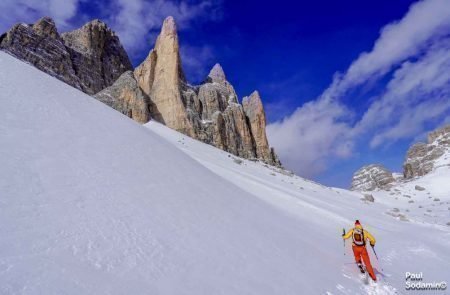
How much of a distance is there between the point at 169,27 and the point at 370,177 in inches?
2565

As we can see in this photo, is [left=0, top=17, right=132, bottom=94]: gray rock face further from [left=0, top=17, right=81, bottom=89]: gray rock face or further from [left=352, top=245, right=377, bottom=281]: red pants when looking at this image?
[left=352, top=245, right=377, bottom=281]: red pants

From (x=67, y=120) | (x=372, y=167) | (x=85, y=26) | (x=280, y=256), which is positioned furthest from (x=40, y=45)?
(x=372, y=167)

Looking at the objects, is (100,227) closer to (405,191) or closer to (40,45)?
(405,191)

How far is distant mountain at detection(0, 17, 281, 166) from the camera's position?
64375mm

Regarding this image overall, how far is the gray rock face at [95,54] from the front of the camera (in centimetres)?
7575

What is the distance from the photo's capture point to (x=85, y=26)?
84.3 m

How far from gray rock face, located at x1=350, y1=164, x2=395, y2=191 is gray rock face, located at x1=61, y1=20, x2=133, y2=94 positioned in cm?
6982

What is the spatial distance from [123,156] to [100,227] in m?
6.09

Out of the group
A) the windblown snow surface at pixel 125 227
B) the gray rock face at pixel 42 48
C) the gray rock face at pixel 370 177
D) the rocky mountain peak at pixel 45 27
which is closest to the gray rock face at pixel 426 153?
the gray rock face at pixel 370 177

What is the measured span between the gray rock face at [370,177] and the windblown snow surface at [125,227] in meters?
75.5

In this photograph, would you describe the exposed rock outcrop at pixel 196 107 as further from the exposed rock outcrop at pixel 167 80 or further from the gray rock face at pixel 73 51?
the gray rock face at pixel 73 51

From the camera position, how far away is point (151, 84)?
76.4 metres

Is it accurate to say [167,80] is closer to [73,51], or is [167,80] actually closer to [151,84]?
[151,84]

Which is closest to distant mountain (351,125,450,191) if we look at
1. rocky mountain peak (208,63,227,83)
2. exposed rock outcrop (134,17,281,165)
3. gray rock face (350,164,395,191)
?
gray rock face (350,164,395,191)
